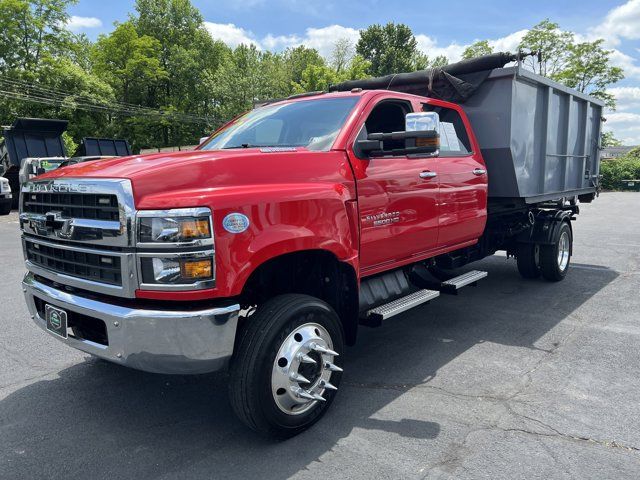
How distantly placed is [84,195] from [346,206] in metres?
1.64

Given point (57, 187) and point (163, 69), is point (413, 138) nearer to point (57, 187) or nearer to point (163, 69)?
point (57, 187)

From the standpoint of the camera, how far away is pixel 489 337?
16.3 ft

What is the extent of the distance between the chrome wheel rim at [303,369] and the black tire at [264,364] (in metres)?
0.05

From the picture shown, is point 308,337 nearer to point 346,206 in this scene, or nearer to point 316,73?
point 346,206

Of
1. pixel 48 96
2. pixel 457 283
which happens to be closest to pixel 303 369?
pixel 457 283

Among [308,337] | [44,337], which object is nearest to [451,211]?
[308,337]

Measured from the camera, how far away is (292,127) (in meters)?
4.14

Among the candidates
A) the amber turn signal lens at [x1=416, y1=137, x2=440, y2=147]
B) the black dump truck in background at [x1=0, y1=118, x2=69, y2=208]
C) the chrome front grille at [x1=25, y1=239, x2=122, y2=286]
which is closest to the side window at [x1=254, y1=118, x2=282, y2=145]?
the amber turn signal lens at [x1=416, y1=137, x2=440, y2=147]

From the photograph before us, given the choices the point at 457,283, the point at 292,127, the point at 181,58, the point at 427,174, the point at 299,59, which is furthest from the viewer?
the point at 299,59

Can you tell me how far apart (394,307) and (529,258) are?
405 centimetres

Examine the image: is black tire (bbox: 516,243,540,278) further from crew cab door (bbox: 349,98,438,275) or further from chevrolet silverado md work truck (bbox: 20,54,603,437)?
crew cab door (bbox: 349,98,438,275)

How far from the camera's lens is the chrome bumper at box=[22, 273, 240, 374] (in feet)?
8.60

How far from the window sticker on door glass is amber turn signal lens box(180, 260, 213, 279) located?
116 inches

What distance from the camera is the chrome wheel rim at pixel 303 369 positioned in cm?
300
